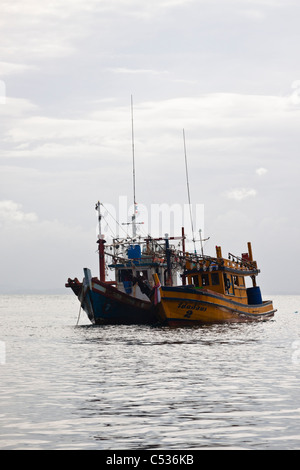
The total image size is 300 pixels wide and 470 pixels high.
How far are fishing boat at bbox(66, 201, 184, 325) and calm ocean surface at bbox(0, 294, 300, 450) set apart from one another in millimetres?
14668

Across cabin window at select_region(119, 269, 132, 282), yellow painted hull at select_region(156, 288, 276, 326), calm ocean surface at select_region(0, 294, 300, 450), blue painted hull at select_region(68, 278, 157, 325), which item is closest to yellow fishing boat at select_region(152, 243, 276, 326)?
yellow painted hull at select_region(156, 288, 276, 326)

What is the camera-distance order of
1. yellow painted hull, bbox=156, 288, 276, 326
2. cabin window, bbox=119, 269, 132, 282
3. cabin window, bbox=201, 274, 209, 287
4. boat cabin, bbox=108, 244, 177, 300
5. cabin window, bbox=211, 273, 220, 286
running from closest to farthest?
yellow painted hull, bbox=156, 288, 276, 326
cabin window, bbox=211, 273, 220, 286
cabin window, bbox=201, 274, 209, 287
boat cabin, bbox=108, 244, 177, 300
cabin window, bbox=119, 269, 132, 282

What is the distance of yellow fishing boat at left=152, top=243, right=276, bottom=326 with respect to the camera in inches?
1706

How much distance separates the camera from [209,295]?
143ft

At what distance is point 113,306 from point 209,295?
353 inches

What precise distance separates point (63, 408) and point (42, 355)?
14.7 m

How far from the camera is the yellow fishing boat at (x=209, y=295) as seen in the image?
142ft

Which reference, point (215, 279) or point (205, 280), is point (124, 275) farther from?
point (215, 279)

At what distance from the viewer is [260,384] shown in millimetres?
20391

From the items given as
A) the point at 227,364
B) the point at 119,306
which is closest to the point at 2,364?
the point at 227,364

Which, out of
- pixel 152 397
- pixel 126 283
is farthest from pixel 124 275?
pixel 152 397

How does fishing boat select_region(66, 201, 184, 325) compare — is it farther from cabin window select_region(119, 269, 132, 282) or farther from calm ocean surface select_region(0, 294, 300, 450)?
calm ocean surface select_region(0, 294, 300, 450)

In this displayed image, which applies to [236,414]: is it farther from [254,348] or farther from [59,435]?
[254,348]

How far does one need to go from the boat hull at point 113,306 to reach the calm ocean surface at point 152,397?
14.4m
